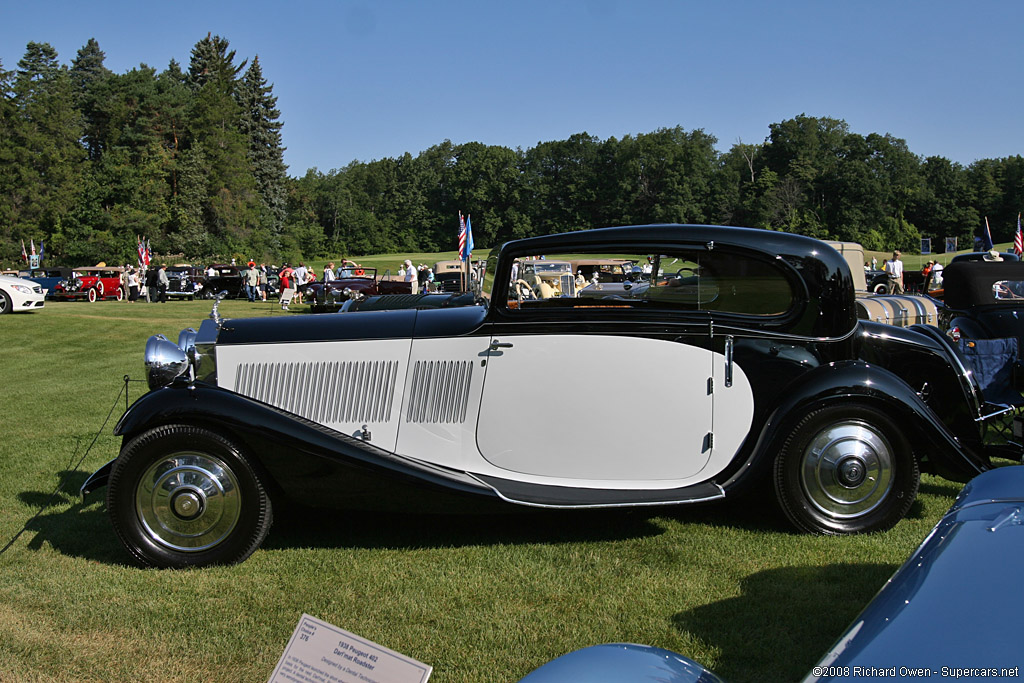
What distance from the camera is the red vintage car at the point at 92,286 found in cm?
3403

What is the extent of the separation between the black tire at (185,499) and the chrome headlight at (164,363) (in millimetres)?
473

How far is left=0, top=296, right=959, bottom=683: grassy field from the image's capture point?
3145 millimetres

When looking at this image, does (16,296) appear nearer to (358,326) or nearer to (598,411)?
(358,326)

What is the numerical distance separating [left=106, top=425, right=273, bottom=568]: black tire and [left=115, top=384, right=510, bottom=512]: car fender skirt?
0.29 ft

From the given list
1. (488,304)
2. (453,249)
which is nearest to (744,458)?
(488,304)

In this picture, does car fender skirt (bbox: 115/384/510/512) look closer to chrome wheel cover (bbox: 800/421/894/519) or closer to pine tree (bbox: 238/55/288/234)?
chrome wheel cover (bbox: 800/421/894/519)

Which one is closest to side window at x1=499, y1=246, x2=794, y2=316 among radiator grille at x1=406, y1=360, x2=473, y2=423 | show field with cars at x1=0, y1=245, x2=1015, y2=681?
radiator grille at x1=406, y1=360, x2=473, y2=423

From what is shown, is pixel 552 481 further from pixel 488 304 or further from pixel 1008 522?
pixel 1008 522

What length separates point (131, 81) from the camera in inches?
2822

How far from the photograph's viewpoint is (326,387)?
4.45 m

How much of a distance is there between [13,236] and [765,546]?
6513cm

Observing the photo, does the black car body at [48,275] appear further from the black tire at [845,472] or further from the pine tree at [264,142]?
the black tire at [845,472]

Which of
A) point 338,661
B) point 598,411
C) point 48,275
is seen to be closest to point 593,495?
point 598,411

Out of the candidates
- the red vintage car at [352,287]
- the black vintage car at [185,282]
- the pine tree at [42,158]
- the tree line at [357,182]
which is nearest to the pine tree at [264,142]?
the tree line at [357,182]
